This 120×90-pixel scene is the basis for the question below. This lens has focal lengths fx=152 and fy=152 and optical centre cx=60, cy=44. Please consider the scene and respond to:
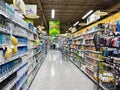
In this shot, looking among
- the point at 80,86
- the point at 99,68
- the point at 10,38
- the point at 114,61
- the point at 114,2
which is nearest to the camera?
the point at 10,38

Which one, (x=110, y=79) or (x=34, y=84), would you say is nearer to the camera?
(x=110, y=79)

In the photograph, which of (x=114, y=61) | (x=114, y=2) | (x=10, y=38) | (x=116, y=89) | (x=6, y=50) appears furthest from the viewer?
(x=114, y=2)

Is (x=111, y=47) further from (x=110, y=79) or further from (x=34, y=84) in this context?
(x=34, y=84)

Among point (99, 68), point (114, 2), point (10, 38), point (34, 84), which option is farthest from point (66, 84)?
point (114, 2)

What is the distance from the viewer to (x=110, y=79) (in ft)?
13.3

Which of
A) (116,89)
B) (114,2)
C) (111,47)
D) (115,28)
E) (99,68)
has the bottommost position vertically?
(116,89)

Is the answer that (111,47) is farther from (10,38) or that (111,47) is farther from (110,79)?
(10,38)

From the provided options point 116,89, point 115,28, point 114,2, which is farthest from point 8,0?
point 116,89

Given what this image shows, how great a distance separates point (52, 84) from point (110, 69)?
8.61ft

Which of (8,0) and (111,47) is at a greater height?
(8,0)

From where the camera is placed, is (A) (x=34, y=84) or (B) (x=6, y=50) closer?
(B) (x=6, y=50)

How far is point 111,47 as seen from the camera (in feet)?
13.5

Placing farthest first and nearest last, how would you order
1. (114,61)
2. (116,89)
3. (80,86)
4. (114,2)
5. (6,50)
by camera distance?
(114,2)
(80,86)
(114,61)
(116,89)
(6,50)

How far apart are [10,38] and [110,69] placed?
2645 mm
